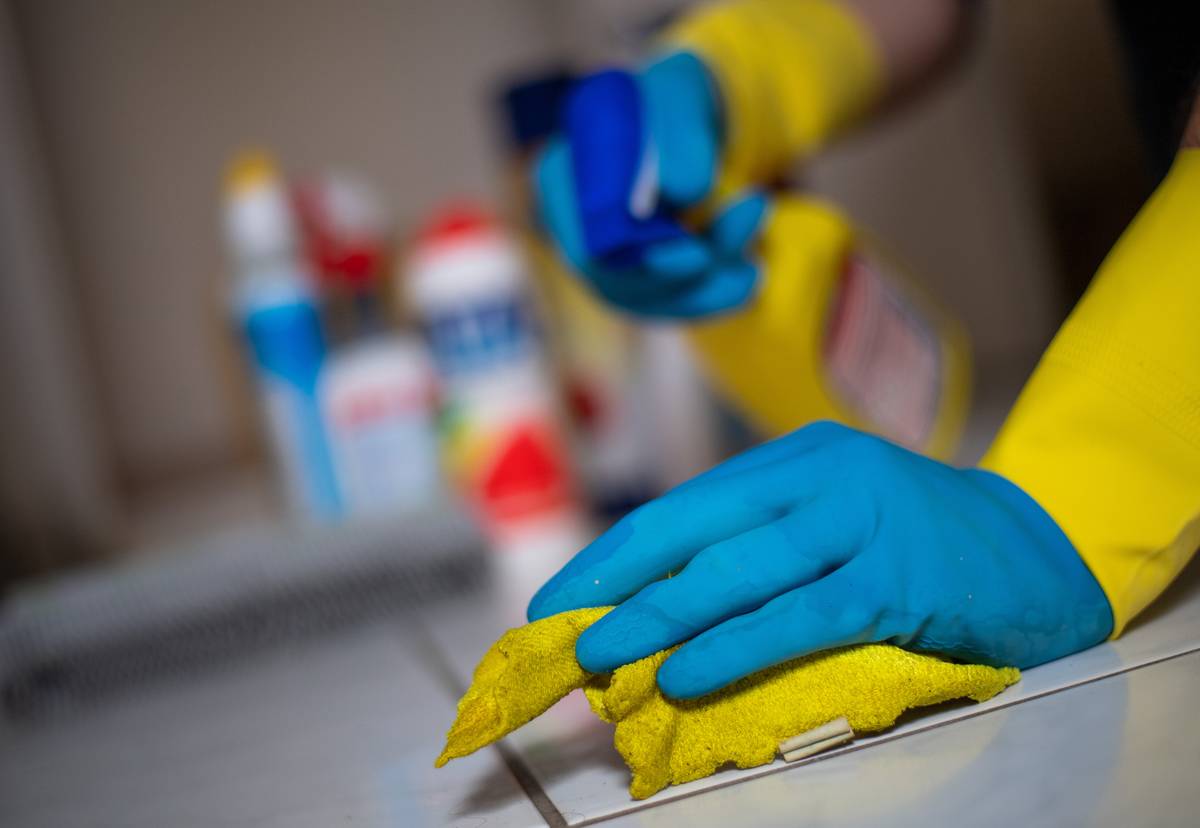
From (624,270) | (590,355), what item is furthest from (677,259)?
(590,355)

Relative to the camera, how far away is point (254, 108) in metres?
1.58

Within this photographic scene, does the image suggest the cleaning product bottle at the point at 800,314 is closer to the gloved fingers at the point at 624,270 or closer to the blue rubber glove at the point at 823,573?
the gloved fingers at the point at 624,270

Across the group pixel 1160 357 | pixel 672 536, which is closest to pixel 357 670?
pixel 672 536

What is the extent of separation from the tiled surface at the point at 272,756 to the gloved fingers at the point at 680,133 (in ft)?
1.01

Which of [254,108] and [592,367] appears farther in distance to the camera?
[254,108]

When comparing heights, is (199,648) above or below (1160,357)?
below

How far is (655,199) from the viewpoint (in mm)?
700

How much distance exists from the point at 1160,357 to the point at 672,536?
20cm

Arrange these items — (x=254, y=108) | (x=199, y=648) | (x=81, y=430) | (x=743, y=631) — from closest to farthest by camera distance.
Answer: (x=743, y=631), (x=199, y=648), (x=81, y=430), (x=254, y=108)

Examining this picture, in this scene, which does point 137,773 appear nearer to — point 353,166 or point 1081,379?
point 1081,379

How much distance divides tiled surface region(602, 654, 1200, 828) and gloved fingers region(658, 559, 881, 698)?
0.12 feet

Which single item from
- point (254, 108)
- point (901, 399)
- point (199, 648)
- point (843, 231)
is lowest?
point (199, 648)

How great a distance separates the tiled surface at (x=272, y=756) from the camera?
1.50 feet

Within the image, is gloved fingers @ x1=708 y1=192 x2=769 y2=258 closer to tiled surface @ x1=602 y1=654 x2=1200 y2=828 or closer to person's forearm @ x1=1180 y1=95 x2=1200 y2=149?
person's forearm @ x1=1180 y1=95 x2=1200 y2=149
